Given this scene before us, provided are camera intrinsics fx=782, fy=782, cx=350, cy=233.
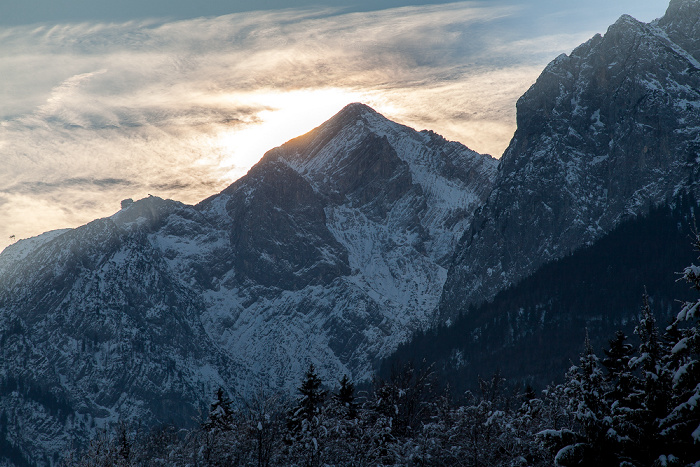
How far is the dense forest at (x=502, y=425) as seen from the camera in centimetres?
2803

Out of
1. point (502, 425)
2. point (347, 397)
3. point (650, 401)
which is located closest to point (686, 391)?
point (650, 401)

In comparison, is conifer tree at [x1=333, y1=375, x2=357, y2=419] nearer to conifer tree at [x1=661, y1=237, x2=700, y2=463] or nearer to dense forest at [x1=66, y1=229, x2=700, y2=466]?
dense forest at [x1=66, y1=229, x2=700, y2=466]

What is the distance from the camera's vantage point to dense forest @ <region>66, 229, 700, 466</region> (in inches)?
1104

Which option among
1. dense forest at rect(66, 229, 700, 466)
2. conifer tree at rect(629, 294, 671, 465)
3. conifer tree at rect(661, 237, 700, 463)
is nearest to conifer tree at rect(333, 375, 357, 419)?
dense forest at rect(66, 229, 700, 466)

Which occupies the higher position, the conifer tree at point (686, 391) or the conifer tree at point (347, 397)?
the conifer tree at point (686, 391)

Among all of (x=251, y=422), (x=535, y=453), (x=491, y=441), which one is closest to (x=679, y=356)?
(x=535, y=453)

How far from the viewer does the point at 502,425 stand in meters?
46.4

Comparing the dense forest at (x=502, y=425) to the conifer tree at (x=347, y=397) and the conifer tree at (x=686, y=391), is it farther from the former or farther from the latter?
the conifer tree at (x=347, y=397)

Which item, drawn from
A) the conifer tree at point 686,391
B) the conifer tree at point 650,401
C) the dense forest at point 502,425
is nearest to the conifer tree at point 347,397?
the dense forest at point 502,425

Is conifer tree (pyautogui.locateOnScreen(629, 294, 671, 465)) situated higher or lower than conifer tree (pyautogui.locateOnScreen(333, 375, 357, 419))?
higher

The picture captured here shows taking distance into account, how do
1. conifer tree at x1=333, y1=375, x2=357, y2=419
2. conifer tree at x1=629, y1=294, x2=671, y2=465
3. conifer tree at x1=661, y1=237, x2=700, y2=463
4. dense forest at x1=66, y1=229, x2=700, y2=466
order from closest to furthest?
1. conifer tree at x1=661, y1=237, x2=700, y2=463
2. dense forest at x1=66, y1=229, x2=700, y2=466
3. conifer tree at x1=629, y1=294, x2=671, y2=465
4. conifer tree at x1=333, y1=375, x2=357, y2=419

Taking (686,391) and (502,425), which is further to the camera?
(502,425)

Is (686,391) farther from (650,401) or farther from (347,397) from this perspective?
(347,397)

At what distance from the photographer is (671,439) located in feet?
91.4
